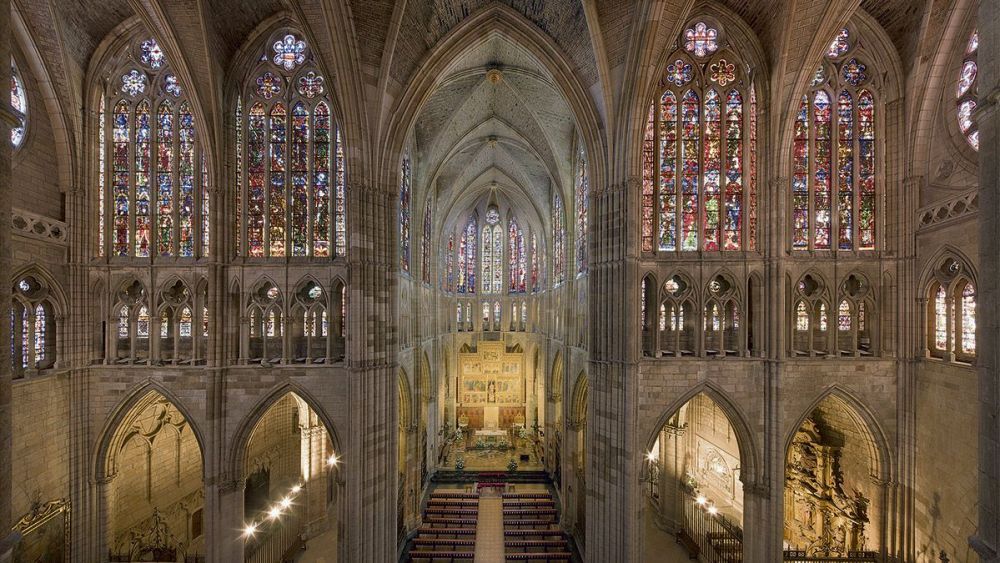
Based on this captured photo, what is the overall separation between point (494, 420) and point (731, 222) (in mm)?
26761

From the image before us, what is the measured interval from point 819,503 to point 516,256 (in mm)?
23508

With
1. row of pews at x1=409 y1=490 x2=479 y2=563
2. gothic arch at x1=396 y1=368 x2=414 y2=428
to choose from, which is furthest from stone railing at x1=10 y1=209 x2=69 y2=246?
row of pews at x1=409 y1=490 x2=479 y2=563

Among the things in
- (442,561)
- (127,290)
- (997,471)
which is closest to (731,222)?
(997,471)

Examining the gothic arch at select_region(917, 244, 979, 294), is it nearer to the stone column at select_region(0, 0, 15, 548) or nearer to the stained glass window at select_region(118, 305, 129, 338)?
the stone column at select_region(0, 0, 15, 548)

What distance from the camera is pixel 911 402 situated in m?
11.6

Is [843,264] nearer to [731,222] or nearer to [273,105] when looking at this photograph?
[731,222]

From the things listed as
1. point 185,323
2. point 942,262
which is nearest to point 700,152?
point 942,262

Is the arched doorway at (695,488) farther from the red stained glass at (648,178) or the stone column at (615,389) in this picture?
the red stained glass at (648,178)

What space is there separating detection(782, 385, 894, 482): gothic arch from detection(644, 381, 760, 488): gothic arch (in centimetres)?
92

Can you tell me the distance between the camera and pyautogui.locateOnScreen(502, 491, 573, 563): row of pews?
16.9 meters

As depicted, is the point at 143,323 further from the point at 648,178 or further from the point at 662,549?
the point at 662,549

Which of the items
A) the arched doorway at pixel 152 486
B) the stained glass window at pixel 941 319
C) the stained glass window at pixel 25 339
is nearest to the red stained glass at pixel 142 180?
the stained glass window at pixel 25 339

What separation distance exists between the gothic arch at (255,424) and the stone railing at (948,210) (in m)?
18.7

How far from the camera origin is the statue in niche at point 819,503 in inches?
500
